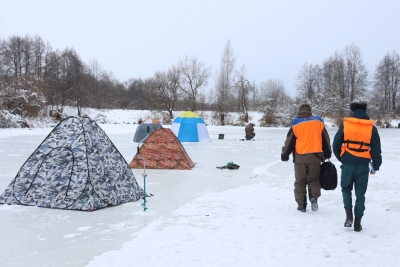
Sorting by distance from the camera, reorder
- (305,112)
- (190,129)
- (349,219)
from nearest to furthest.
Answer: (349,219) → (305,112) → (190,129)

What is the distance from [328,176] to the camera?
5.83 metres

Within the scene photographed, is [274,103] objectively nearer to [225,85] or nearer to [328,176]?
[225,85]

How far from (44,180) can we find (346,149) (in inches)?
199

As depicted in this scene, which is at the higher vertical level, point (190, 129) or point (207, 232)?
point (190, 129)

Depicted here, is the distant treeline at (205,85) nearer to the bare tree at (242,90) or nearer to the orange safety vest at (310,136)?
the bare tree at (242,90)

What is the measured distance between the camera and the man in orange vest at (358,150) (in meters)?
4.91

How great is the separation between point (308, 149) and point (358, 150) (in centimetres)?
110

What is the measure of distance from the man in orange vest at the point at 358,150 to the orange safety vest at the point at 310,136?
88cm

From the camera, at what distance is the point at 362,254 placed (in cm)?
419

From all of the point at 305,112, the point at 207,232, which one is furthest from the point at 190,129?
the point at 207,232

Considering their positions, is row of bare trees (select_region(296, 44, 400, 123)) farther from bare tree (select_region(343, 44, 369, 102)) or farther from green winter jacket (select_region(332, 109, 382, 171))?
green winter jacket (select_region(332, 109, 382, 171))

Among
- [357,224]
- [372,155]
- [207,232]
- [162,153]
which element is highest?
Result: [372,155]

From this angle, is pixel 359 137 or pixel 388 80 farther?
pixel 388 80

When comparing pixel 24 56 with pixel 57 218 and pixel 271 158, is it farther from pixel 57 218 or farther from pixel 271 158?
pixel 57 218
